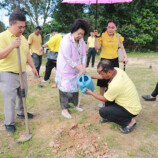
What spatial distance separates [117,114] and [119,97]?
27cm

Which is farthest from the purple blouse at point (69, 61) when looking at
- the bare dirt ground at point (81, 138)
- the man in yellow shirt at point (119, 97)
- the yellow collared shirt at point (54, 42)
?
the yellow collared shirt at point (54, 42)

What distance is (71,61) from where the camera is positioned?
271 centimetres

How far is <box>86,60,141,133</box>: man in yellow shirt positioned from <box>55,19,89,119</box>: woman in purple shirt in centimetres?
49

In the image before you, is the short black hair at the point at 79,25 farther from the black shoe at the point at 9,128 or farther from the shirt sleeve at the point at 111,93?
the black shoe at the point at 9,128

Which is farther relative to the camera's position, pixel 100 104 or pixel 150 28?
pixel 150 28

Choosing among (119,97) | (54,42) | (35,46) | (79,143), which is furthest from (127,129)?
(35,46)

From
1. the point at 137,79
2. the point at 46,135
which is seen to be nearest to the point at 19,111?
the point at 46,135

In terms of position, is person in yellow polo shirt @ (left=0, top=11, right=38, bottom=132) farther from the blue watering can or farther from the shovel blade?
the blue watering can

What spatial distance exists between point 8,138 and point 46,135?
0.55m

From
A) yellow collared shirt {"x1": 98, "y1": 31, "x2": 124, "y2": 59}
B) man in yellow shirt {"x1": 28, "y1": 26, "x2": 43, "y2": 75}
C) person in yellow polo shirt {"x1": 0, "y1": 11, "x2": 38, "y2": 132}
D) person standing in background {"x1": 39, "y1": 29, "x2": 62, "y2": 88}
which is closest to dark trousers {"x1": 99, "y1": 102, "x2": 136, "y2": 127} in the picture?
yellow collared shirt {"x1": 98, "y1": 31, "x2": 124, "y2": 59}

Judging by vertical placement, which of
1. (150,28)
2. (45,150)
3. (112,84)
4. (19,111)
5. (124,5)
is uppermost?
(124,5)

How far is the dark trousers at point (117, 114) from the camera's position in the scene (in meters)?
2.56

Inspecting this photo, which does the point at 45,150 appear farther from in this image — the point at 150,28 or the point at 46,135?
the point at 150,28

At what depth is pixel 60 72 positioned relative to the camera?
2859mm
